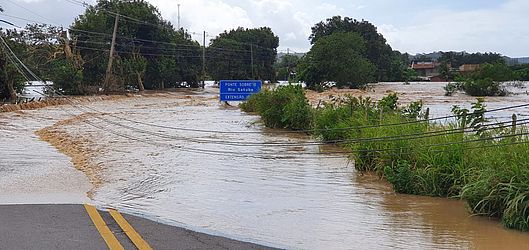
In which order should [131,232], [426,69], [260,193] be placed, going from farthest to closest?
1. [426,69]
2. [260,193]
3. [131,232]

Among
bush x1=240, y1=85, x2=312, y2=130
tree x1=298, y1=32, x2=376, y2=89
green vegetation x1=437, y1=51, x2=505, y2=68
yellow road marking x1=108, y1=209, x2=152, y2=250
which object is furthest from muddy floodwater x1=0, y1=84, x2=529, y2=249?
green vegetation x1=437, y1=51, x2=505, y2=68

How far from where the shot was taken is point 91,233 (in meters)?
7.09

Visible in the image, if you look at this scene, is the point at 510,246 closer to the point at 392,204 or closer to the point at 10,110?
the point at 392,204

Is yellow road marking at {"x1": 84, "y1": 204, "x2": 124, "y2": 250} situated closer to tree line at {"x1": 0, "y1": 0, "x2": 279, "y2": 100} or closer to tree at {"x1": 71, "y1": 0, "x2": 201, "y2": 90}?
tree line at {"x1": 0, "y1": 0, "x2": 279, "y2": 100}

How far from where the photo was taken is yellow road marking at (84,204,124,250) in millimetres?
6492

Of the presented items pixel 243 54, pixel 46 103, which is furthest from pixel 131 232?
pixel 243 54

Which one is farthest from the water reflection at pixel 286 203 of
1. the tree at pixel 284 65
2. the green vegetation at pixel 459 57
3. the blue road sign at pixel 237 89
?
the green vegetation at pixel 459 57

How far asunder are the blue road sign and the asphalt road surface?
35.4 m

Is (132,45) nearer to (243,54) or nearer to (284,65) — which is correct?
(243,54)

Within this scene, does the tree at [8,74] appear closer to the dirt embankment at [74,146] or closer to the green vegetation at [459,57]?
the dirt embankment at [74,146]

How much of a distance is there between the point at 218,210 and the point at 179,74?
77.2m

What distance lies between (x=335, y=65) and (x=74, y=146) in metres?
51.6

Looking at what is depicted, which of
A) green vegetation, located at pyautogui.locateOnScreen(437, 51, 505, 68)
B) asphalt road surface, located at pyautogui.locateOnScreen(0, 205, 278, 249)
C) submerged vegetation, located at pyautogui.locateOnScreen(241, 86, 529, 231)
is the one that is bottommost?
asphalt road surface, located at pyautogui.locateOnScreen(0, 205, 278, 249)

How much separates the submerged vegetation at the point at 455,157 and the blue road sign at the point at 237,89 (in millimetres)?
25219
